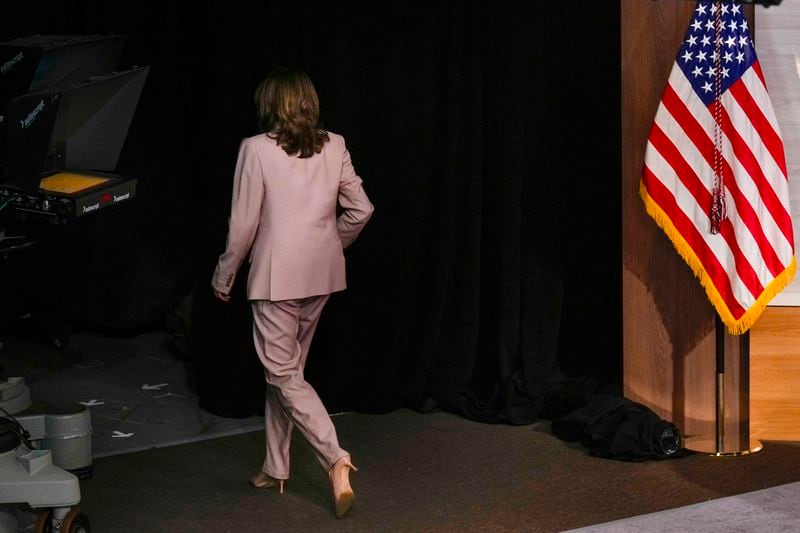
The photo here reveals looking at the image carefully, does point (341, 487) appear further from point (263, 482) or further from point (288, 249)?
point (288, 249)

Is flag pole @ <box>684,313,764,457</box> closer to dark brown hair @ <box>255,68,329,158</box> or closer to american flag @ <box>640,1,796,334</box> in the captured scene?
american flag @ <box>640,1,796,334</box>

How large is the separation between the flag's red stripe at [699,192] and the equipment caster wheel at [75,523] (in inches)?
93.2

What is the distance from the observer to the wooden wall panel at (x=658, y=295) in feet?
15.3

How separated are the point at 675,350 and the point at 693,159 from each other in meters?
0.75

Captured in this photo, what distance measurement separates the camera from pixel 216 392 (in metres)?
5.18

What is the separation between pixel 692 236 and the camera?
4.56 metres

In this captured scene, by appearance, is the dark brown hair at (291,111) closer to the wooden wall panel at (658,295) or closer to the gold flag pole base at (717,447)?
the wooden wall panel at (658,295)

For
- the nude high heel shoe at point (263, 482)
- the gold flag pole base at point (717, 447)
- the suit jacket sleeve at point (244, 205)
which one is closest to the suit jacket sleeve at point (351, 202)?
the suit jacket sleeve at point (244, 205)

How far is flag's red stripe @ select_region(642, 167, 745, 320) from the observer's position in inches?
179

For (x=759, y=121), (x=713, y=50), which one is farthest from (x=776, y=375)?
(x=713, y=50)

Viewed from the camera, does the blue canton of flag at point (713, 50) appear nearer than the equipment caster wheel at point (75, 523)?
No

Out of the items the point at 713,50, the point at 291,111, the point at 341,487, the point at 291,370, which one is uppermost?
the point at 713,50

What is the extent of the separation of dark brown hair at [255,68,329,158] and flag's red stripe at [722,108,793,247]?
1524 mm

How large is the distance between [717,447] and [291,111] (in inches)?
78.9
